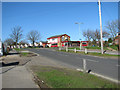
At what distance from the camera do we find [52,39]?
77.2 metres

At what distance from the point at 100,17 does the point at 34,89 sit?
58.7ft

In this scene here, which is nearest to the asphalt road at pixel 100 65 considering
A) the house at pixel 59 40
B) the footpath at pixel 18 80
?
the footpath at pixel 18 80

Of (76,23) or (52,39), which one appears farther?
(52,39)

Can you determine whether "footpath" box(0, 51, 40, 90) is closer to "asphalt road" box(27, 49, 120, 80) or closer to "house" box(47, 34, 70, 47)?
"asphalt road" box(27, 49, 120, 80)

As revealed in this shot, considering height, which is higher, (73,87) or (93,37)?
(93,37)

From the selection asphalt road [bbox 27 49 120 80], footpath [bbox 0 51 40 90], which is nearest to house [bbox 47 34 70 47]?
asphalt road [bbox 27 49 120 80]

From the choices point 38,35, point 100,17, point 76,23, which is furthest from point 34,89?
point 38,35

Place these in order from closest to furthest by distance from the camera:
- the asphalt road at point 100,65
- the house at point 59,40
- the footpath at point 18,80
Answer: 1. the footpath at point 18,80
2. the asphalt road at point 100,65
3. the house at point 59,40

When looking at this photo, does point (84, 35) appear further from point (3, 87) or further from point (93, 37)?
point (3, 87)

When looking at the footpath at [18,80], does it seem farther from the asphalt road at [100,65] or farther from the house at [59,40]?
the house at [59,40]

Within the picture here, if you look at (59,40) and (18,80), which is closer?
(18,80)

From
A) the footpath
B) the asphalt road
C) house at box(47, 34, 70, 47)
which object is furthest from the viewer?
house at box(47, 34, 70, 47)

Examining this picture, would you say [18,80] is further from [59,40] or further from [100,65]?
[59,40]

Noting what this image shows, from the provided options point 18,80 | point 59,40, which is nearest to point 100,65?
point 18,80
